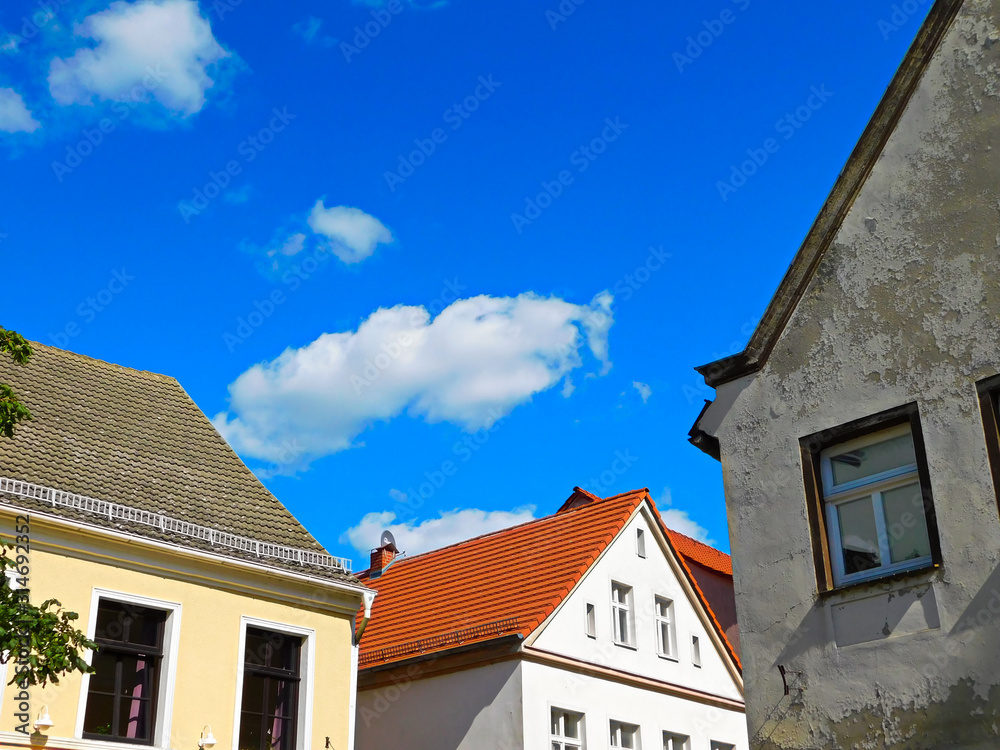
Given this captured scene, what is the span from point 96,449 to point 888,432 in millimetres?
13171

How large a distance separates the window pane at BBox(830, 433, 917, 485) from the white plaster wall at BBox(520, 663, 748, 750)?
39.3ft

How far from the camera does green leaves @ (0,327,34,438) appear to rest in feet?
31.7

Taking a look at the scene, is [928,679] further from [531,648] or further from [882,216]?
[531,648]

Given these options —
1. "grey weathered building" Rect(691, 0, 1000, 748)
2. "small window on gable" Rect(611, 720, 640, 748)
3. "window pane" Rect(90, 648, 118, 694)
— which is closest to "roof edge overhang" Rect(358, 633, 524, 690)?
"small window on gable" Rect(611, 720, 640, 748)

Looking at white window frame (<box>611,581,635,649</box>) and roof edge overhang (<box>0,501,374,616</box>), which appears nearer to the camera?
roof edge overhang (<box>0,501,374,616</box>)

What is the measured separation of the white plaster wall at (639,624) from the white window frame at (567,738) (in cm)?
113

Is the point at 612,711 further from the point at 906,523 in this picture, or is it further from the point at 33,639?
the point at 33,639

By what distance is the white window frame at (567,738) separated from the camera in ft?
70.6

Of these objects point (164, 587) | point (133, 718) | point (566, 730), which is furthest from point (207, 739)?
point (566, 730)

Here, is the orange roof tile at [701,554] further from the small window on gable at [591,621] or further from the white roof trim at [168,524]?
the white roof trim at [168,524]

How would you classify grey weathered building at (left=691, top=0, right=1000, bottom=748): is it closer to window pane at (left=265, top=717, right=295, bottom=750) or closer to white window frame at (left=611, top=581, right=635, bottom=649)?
window pane at (left=265, top=717, right=295, bottom=750)

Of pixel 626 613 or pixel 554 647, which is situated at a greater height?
pixel 626 613

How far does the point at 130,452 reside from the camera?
61.5ft

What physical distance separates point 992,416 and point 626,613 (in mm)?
15893
